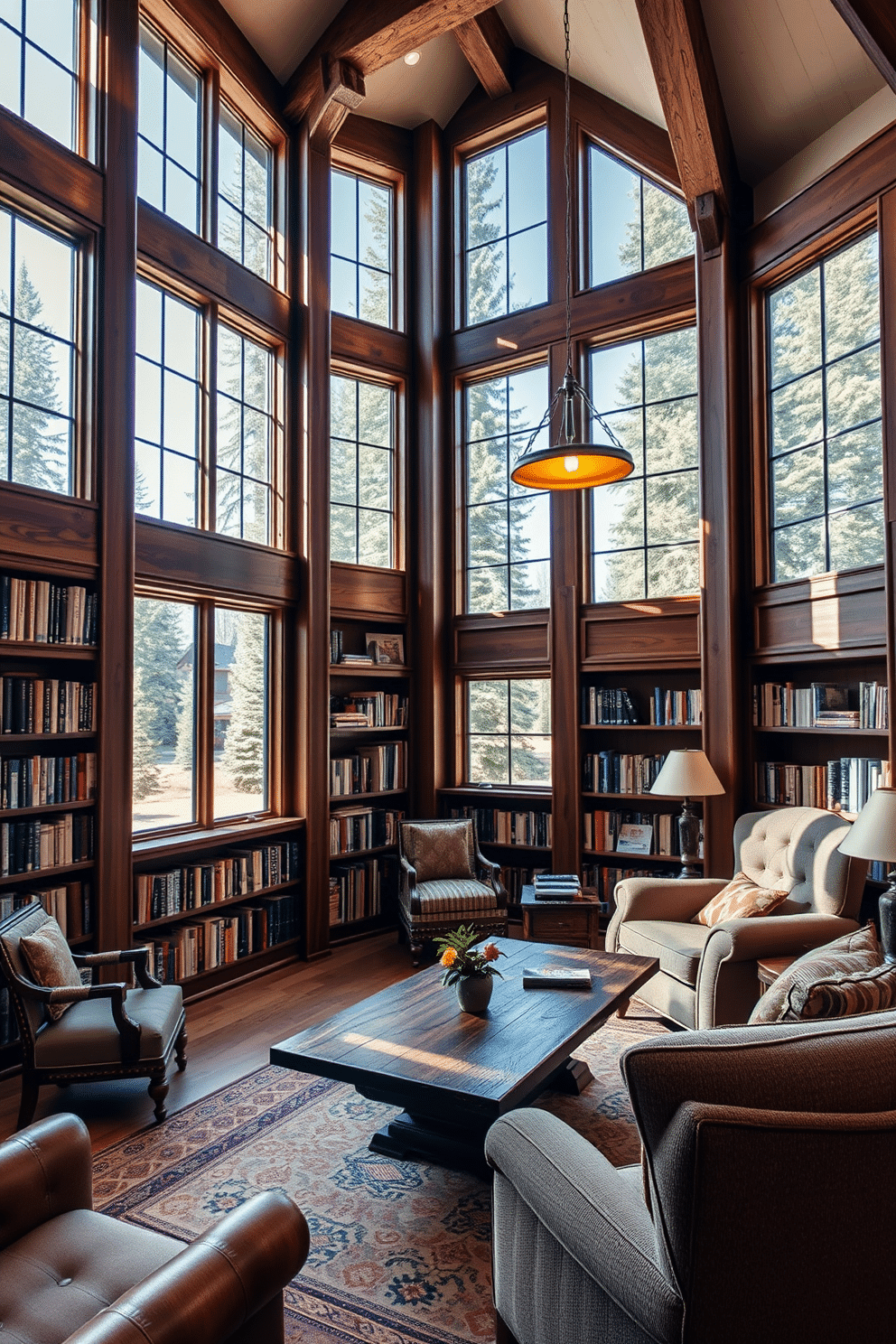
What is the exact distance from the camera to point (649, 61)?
Result: 4840 mm

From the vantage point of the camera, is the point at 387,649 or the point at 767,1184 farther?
the point at 387,649

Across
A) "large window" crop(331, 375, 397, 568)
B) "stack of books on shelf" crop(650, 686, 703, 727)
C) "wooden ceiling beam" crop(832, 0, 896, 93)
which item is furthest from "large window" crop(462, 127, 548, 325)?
"stack of books on shelf" crop(650, 686, 703, 727)

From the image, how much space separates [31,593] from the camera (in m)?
3.77

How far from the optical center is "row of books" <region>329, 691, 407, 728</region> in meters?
5.63

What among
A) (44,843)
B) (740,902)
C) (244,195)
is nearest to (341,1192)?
(44,843)

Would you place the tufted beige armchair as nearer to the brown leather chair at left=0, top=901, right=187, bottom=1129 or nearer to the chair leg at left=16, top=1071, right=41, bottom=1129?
the brown leather chair at left=0, top=901, right=187, bottom=1129

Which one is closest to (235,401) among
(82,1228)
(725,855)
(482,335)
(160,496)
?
(160,496)

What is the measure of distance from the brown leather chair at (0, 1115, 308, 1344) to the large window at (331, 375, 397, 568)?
4.36 meters

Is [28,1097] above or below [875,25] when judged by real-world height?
below

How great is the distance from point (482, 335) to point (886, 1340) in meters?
5.92

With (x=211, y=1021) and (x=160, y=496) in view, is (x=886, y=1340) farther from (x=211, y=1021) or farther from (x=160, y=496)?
(x=160, y=496)

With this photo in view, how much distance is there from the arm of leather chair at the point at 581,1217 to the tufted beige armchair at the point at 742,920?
1.79 m

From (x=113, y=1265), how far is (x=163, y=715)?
10.7ft

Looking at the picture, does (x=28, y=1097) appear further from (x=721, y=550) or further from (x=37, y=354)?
(x=721, y=550)
